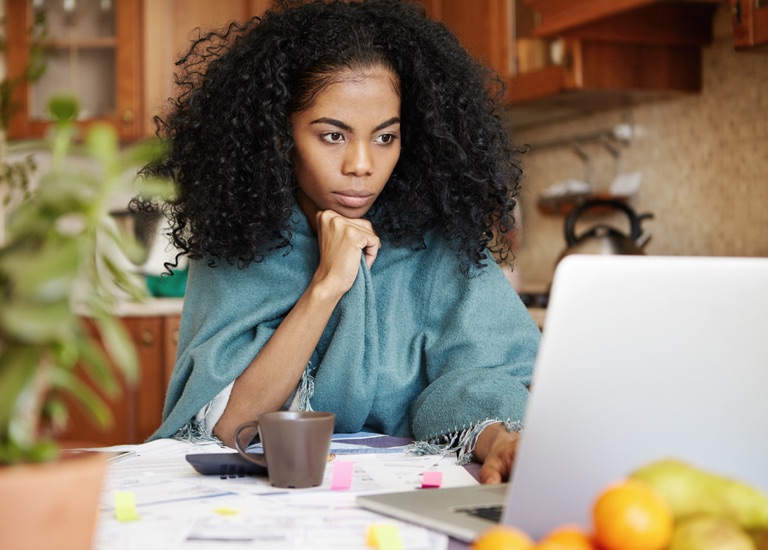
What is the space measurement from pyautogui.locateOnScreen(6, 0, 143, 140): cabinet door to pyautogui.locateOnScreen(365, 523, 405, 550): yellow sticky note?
356 cm

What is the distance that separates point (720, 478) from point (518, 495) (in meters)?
0.14

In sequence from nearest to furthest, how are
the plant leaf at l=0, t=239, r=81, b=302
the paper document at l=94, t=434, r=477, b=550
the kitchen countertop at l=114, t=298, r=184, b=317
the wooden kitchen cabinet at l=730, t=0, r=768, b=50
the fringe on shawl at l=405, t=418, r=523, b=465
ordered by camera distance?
the plant leaf at l=0, t=239, r=81, b=302 < the paper document at l=94, t=434, r=477, b=550 < the fringe on shawl at l=405, t=418, r=523, b=465 < the wooden kitchen cabinet at l=730, t=0, r=768, b=50 < the kitchen countertop at l=114, t=298, r=184, b=317

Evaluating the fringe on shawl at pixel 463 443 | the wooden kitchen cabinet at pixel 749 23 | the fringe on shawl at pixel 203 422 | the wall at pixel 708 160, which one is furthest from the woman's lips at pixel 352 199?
the wall at pixel 708 160

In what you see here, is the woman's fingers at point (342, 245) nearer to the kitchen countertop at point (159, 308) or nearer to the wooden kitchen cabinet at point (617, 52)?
the wooden kitchen cabinet at point (617, 52)

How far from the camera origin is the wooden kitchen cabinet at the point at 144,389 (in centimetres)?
354

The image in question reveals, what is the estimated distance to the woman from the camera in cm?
140

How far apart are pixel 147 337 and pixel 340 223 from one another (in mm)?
2275

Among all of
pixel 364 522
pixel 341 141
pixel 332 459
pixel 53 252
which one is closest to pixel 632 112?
pixel 341 141

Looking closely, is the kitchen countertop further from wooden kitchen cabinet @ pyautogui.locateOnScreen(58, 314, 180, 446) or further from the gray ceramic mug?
the gray ceramic mug

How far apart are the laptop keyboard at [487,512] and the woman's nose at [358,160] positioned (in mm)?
723

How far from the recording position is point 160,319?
3.54 m

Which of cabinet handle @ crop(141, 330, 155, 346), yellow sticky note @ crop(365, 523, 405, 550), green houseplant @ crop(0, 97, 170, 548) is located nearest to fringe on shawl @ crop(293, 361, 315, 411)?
yellow sticky note @ crop(365, 523, 405, 550)

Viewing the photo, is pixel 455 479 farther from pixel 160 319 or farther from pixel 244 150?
pixel 160 319

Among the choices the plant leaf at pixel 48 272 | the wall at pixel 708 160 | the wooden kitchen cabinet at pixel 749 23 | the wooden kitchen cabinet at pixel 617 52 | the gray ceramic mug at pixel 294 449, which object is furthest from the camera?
the wooden kitchen cabinet at pixel 617 52
